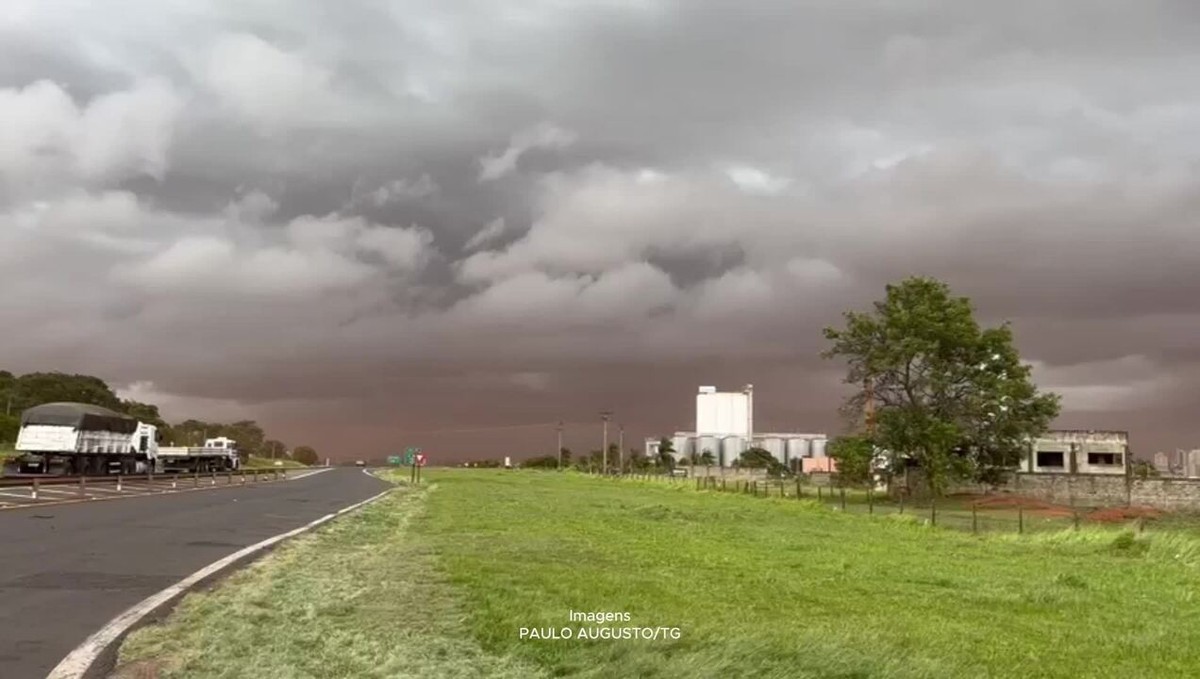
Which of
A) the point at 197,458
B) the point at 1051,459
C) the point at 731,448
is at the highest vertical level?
the point at 731,448

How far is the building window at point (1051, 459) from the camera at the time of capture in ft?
341

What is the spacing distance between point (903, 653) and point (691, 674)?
2531 millimetres

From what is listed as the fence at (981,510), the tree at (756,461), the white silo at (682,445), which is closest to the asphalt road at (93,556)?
the fence at (981,510)

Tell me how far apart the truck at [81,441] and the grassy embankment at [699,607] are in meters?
37.6

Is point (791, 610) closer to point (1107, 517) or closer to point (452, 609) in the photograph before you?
point (452, 609)

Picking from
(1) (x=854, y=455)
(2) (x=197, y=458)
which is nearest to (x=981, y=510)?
(1) (x=854, y=455)

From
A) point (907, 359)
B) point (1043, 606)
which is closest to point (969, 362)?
point (907, 359)

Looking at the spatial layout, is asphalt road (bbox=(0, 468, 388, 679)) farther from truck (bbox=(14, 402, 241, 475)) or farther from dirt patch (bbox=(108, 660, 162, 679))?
truck (bbox=(14, 402, 241, 475))

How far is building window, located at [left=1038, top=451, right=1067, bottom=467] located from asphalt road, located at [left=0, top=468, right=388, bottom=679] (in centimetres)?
8809

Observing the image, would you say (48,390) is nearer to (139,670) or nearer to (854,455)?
(854,455)

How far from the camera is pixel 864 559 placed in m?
19.9

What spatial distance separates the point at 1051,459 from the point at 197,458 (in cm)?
7823

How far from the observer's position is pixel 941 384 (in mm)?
64812

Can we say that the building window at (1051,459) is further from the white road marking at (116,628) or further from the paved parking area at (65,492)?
the white road marking at (116,628)
